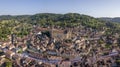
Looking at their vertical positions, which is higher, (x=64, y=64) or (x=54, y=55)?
Result: (x=64, y=64)

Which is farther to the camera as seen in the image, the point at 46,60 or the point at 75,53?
the point at 75,53

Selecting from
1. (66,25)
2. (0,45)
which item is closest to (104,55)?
(0,45)

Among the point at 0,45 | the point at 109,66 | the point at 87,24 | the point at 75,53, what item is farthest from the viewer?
the point at 87,24

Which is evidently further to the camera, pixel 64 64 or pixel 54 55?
pixel 54 55

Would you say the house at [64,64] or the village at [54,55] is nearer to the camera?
the house at [64,64]

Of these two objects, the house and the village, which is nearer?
the house

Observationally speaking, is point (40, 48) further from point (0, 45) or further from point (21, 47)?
point (0, 45)

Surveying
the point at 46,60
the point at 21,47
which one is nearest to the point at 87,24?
the point at 21,47

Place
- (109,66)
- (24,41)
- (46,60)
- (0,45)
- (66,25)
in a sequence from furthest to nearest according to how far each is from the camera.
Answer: (66,25), (24,41), (0,45), (46,60), (109,66)

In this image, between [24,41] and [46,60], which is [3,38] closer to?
[24,41]
